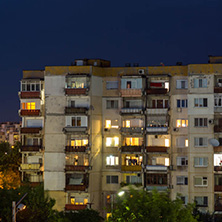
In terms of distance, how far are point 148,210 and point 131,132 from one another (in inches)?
1273

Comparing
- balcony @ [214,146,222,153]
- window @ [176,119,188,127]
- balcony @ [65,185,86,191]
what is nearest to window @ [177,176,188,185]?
balcony @ [214,146,222,153]

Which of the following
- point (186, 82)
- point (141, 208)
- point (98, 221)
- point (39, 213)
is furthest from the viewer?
point (186, 82)

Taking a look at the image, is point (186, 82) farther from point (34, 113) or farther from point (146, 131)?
point (34, 113)

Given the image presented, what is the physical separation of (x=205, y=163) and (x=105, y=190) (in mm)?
13517

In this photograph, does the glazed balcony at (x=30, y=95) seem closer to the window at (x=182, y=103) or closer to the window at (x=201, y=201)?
the window at (x=182, y=103)

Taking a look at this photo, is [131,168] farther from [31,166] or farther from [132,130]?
[31,166]

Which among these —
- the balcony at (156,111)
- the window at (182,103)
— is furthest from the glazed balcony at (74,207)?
the window at (182,103)

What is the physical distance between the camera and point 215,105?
9231 cm

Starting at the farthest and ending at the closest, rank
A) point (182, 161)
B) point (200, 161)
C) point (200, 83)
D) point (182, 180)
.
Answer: point (182, 161) < point (182, 180) < point (200, 83) < point (200, 161)

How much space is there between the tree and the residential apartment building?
1109 inches

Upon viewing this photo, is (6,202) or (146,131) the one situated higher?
(146,131)

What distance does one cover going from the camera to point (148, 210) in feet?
204

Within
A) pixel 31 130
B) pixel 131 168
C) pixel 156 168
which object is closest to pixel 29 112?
pixel 31 130

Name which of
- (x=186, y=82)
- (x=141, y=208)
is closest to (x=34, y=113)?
(x=186, y=82)
